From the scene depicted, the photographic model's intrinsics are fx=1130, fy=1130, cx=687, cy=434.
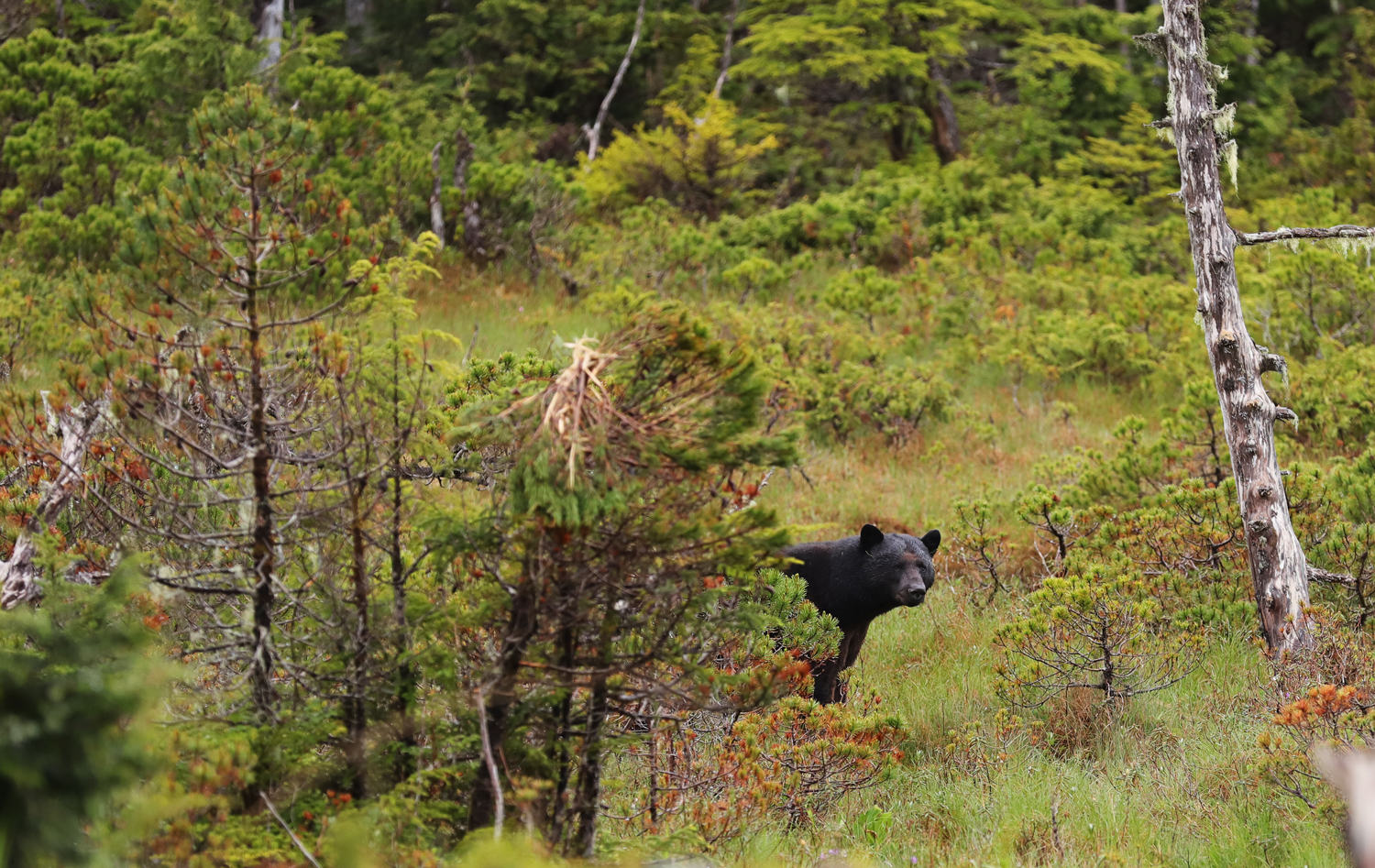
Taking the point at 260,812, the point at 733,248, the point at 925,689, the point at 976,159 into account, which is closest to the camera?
the point at 260,812

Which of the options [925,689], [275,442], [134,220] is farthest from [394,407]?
[925,689]

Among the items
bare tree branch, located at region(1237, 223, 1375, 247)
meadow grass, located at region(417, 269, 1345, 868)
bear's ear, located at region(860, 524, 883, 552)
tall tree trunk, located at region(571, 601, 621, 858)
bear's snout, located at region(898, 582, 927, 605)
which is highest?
bare tree branch, located at region(1237, 223, 1375, 247)

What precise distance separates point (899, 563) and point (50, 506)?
14.8ft

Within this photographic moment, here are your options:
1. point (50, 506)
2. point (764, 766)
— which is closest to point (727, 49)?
point (50, 506)

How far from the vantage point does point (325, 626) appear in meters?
3.97

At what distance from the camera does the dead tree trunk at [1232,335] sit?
6.85 m

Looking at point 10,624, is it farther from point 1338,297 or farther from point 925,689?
point 1338,297

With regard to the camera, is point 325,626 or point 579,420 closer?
point 579,420

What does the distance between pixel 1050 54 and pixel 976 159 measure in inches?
103

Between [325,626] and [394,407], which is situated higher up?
[394,407]

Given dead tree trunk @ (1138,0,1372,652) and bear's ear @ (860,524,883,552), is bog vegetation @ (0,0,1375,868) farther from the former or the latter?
bear's ear @ (860,524,883,552)

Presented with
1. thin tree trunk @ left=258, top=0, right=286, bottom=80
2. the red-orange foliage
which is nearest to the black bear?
the red-orange foliage

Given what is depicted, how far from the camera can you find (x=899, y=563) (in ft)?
21.2

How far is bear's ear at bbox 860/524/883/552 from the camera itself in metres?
6.47
